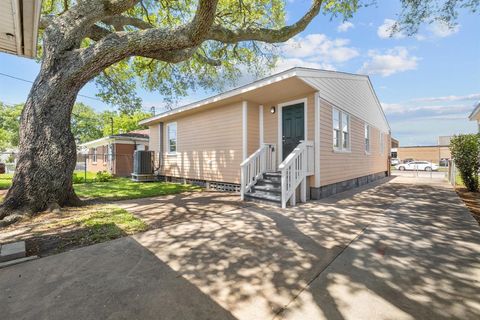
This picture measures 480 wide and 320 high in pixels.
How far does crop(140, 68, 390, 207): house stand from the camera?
6.33 metres

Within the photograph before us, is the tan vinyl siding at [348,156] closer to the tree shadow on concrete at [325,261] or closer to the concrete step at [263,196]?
the concrete step at [263,196]

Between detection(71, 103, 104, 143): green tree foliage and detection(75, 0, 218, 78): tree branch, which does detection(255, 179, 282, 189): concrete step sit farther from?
detection(71, 103, 104, 143): green tree foliage

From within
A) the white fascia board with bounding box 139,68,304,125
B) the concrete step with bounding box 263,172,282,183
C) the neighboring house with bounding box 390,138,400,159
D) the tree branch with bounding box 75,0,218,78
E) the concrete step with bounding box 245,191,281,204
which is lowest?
the concrete step with bounding box 245,191,281,204

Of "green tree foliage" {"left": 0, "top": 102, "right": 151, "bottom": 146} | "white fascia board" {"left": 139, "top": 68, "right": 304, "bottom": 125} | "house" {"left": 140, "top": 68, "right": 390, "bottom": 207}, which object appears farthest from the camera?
"green tree foliage" {"left": 0, "top": 102, "right": 151, "bottom": 146}

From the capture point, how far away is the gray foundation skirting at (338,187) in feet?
21.7

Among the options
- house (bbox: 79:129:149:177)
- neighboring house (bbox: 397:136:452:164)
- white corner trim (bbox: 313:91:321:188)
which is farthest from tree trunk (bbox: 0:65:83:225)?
neighboring house (bbox: 397:136:452:164)

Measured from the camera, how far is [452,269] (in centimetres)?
244

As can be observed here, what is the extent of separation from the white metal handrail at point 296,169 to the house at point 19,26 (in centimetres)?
505

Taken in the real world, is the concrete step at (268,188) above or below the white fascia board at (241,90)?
below

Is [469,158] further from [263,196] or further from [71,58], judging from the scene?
[71,58]

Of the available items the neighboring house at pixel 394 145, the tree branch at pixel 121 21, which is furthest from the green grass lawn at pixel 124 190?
the neighboring house at pixel 394 145

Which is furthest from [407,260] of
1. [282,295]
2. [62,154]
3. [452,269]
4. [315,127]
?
[62,154]

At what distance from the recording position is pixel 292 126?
7363 mm

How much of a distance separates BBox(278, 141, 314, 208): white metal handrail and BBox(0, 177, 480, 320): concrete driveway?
62.7 inches
